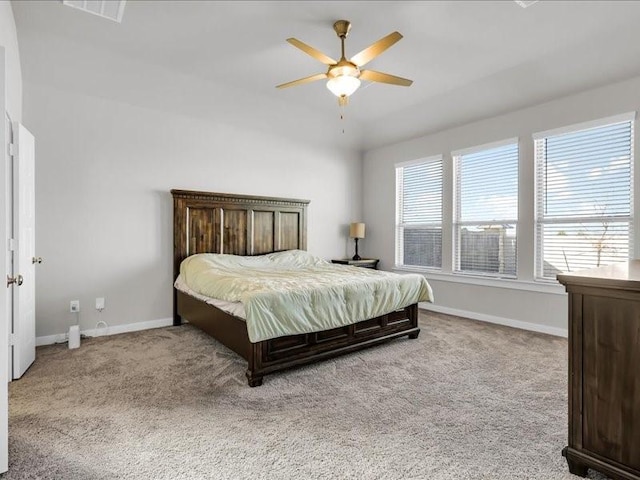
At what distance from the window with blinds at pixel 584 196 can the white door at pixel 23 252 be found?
5187mm

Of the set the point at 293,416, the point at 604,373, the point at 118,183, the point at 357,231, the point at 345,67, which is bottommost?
the point at 293,416

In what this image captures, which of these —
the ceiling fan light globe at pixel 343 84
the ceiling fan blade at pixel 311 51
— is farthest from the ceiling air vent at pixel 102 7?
the ceiling fan light globe at pixel 343 84

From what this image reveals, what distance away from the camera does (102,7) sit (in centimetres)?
278

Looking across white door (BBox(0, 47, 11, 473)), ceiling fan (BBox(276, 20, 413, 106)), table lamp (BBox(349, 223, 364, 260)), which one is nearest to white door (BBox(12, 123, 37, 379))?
white door (BBox(0, 47, 11, 473))

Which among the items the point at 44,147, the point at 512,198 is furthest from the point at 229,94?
the point at 512,198

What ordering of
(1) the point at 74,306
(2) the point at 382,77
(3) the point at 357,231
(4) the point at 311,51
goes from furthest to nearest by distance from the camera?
(3) the point at 357,231 < (1) the point at 74,306 < (2) the point at 382,77 < (4) the point at 311,51

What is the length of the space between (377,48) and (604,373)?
2559 mm

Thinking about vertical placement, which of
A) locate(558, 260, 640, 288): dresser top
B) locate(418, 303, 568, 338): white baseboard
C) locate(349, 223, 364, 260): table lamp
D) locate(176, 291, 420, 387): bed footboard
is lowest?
locate(418, 303, 568, 338): white baseboard

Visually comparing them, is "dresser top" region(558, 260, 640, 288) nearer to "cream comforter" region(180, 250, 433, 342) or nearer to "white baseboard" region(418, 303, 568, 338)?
"cream comforter" region(180, 250, 433, 342)

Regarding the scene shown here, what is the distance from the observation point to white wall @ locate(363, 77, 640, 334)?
3.65 m

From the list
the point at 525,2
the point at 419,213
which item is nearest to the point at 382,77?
the point at 525,2

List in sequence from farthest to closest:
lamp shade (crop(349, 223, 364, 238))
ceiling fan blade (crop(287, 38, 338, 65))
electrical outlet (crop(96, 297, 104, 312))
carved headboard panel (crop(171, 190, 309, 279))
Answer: lamp shade (crop(349, 223, 364, 238))
carved headboard panel (crop(171, 190, 309, 279))
electrical outlet (crop(96, 297, 104, 312))
ceiling fan blade (crop(287, 38, 338, 65))

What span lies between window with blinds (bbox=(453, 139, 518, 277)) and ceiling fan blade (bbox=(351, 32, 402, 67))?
8.25 ft

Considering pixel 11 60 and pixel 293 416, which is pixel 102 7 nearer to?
pixel 11 60
